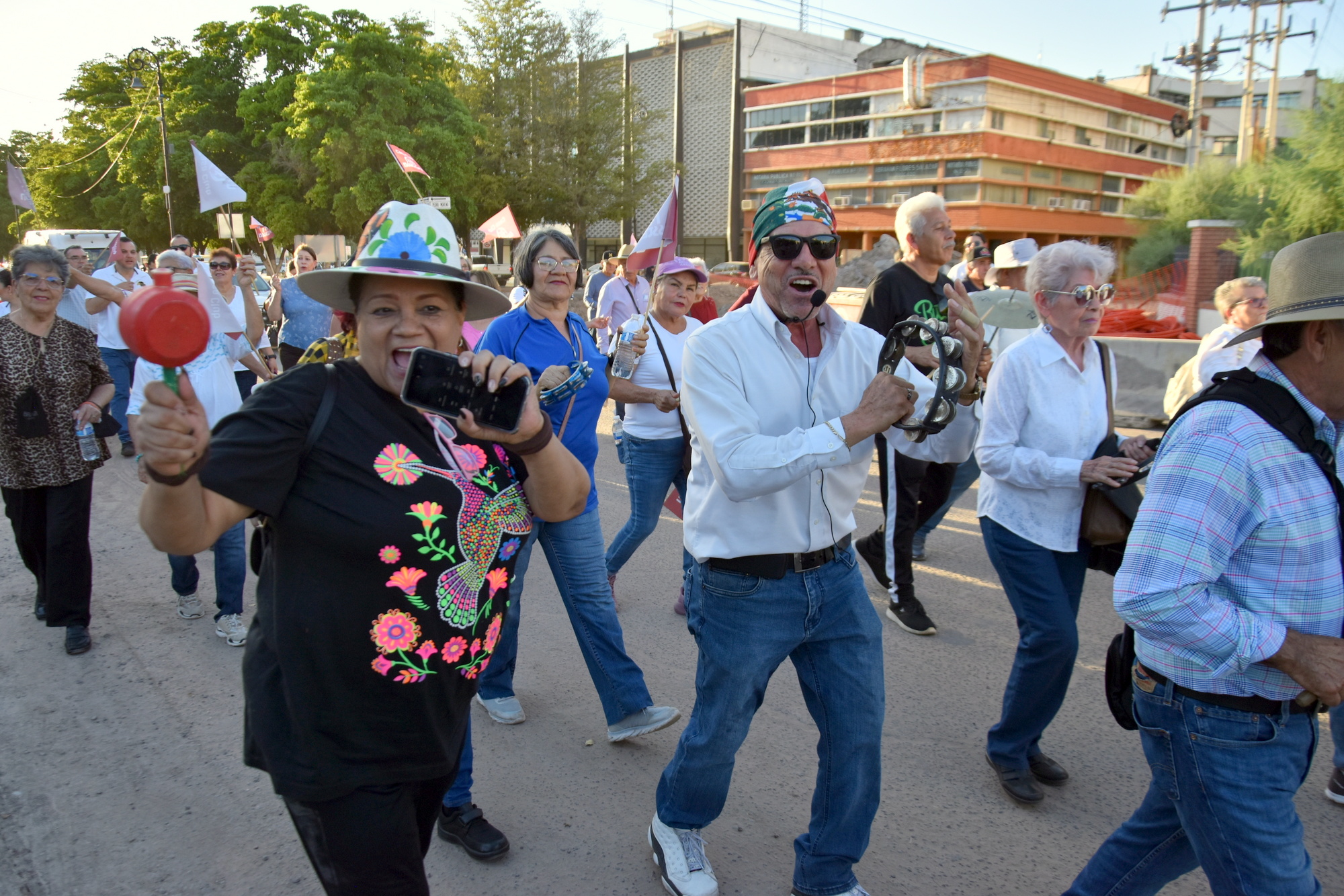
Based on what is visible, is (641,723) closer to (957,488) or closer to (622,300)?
(957,488)

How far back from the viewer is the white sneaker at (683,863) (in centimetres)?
271

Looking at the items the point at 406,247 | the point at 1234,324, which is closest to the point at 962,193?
the point at 1234,324

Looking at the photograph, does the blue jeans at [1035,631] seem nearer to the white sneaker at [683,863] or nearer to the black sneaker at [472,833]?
the white sneaker at [683,863]

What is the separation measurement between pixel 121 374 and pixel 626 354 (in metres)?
6.64

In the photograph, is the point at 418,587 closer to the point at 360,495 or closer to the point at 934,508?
the point at 360,495

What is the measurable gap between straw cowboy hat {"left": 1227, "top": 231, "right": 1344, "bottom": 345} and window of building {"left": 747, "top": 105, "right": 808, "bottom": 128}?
173 feet

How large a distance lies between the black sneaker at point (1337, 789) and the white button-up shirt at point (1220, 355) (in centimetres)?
211

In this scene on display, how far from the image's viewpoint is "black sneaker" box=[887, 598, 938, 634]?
4723 millimetres

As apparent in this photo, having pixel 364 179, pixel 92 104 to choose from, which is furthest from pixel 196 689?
pixel 92 104

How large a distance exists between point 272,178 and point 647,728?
35684 millimetres

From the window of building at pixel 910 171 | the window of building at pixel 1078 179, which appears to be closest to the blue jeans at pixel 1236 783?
the window of building at pixel 910 171

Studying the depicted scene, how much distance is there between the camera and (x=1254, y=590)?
73.7 inches

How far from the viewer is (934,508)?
5250 mm

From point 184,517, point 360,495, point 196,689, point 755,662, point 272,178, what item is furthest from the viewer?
point 272,178
